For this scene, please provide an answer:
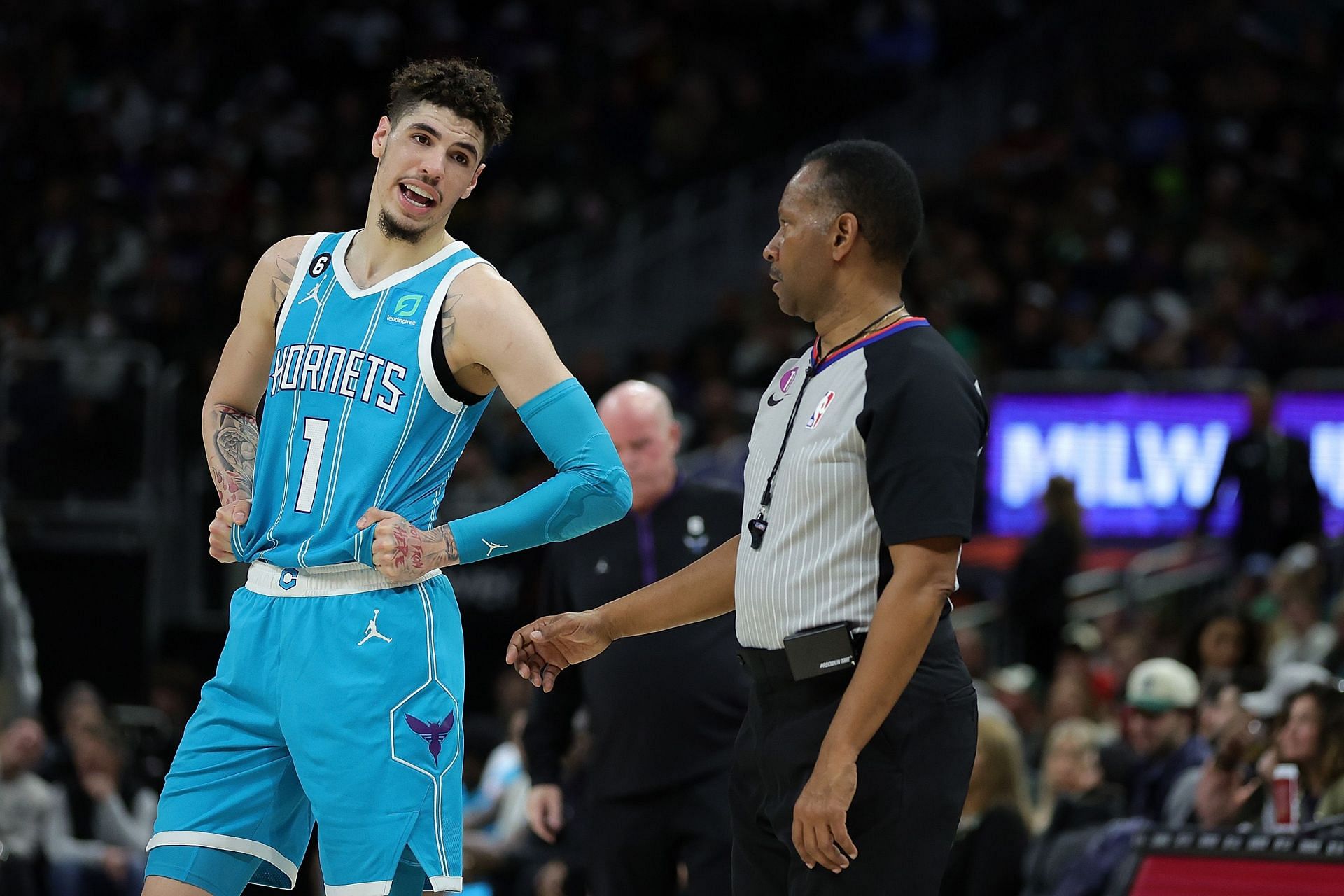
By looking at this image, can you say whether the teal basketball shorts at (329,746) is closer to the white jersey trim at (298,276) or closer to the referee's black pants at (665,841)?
the white jersey trim at (298,276)

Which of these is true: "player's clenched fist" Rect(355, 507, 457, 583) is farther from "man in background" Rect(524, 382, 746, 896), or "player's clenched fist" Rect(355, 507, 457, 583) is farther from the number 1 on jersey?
"man in background" Rect(524, 382, 746, 896)

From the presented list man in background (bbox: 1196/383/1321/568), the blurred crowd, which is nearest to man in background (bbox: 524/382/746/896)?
the blurred crowd

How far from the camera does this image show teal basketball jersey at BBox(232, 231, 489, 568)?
395cm

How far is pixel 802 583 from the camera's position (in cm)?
362

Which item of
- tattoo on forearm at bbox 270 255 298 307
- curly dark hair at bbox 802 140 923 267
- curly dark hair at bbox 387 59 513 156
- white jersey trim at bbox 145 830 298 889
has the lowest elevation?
white jersey trim at bbox 145 830 298 889

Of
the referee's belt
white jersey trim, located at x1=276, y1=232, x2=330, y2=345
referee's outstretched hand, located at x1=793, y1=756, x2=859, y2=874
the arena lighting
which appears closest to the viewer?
referee's outstretched hand, located at x1=793, y1=756, x2=859, y2=874

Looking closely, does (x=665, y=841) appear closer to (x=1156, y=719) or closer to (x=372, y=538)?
(x=372, y=538)

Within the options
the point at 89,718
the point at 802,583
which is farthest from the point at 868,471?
the point at 89,718

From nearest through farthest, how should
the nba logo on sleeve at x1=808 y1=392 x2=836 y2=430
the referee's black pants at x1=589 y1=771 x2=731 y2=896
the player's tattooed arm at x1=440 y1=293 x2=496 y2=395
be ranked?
the nba logo on sleeve at x1=808 y1=392 x2=836 y2=430, the player's tattooed arm at x1=440 y1=293 x2=496 y2=395, the referee's black pants at x1=589 y1=771 x2=731 y2=896

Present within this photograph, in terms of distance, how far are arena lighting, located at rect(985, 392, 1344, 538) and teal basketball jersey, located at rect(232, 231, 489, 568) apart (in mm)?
9572

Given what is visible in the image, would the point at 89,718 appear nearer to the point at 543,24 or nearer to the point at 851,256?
the point at 851,256

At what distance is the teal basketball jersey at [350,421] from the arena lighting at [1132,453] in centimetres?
957

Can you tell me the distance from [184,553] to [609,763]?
826 centimetres

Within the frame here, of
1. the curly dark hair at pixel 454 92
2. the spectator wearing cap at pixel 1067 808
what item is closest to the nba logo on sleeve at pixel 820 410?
the curly dark hair at pixel 454 92
